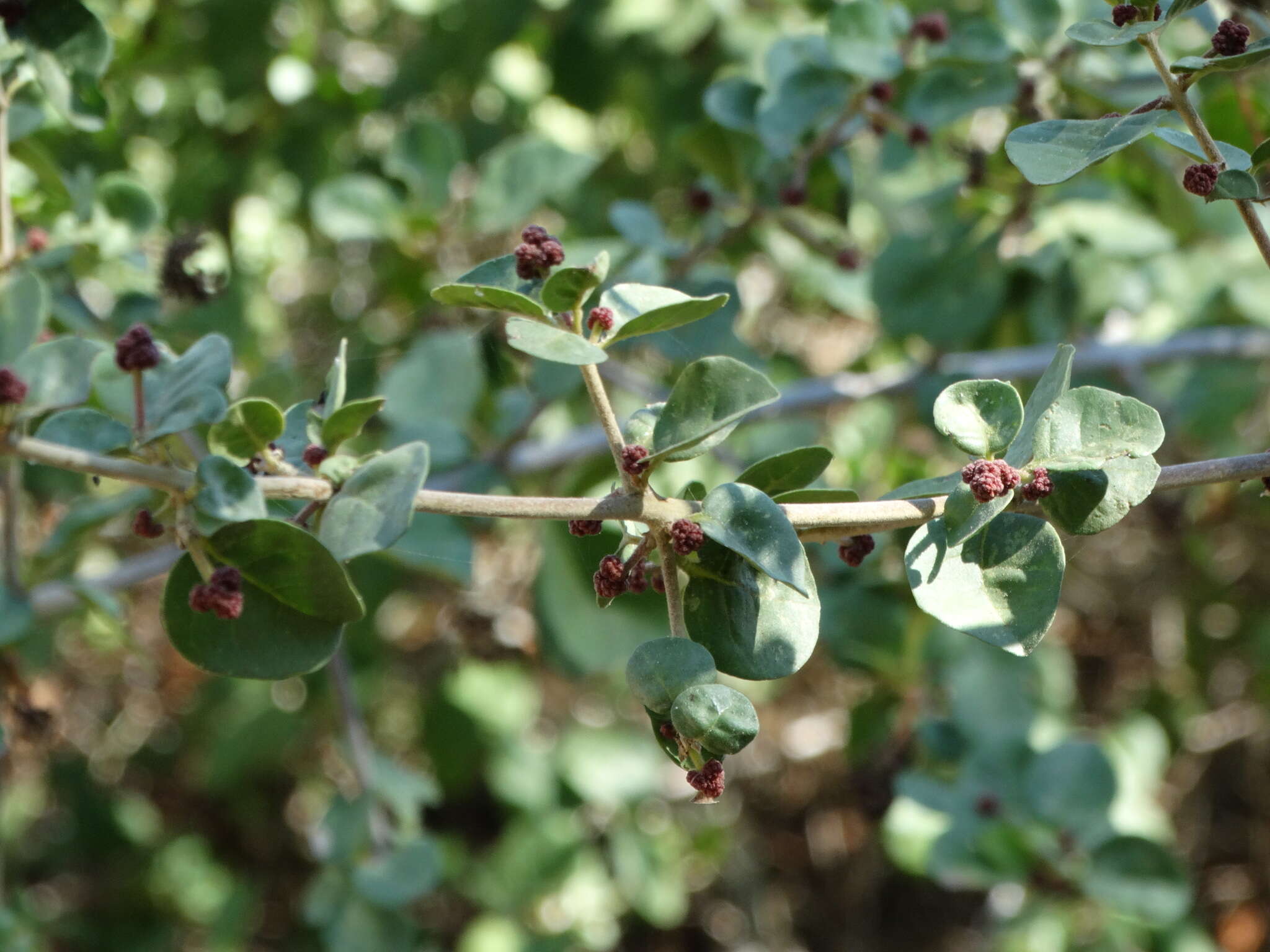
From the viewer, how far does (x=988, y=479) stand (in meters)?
0.58

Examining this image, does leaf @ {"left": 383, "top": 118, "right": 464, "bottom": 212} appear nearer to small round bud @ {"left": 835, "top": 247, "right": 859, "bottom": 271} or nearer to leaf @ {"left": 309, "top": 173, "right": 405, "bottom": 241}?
leaf @ {"left": 309, "top": 173, "right": 405, "bottom": 241}

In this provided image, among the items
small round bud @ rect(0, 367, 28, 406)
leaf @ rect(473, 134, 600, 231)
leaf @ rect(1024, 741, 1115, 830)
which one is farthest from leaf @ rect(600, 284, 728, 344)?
leaf @ rect(1024, 741, 1115, 830)

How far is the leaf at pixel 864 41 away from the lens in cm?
106

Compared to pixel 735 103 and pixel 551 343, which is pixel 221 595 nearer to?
pixel 551 343

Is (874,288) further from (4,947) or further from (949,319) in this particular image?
(4,947)

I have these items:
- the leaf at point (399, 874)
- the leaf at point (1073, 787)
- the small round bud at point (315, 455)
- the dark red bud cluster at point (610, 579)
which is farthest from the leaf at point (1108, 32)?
the leaf at point (399, 874)

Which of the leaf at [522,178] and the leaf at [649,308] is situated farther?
the leaf at [522,178]

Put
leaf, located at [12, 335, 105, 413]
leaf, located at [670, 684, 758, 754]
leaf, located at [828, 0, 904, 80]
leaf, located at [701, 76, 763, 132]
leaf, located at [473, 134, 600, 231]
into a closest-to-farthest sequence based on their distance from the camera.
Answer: leaf, located at [670, 684, 758, 754] → leaf, located at [12, 335, 105, 413] → leaf, located at [828, 0, 904, 80] → leaf, located at [701, 76, 763, 132] → leaf, located at [473, 134, 600, 231]

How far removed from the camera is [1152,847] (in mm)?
1264

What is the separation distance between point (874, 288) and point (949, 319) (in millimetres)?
94

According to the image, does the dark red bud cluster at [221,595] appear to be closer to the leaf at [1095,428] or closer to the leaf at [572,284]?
the leaf at [572,284]

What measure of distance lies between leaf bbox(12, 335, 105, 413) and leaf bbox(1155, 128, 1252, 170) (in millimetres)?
678

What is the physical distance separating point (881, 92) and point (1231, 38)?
53 cm

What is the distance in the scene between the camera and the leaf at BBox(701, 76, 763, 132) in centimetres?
117
